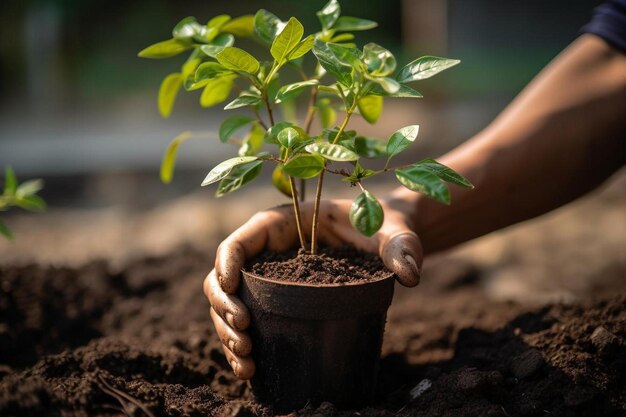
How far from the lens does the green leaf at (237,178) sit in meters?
1.37

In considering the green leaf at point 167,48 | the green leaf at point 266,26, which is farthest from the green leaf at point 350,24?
the green leaf at point 167,48

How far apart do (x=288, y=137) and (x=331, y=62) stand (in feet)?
0.58

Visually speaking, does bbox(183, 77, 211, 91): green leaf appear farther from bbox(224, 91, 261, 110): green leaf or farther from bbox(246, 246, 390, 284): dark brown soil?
bbox(246, 246, 390, 284): dark brown soil

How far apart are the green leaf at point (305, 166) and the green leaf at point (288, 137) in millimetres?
35

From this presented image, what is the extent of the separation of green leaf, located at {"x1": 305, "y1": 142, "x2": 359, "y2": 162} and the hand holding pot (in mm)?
366

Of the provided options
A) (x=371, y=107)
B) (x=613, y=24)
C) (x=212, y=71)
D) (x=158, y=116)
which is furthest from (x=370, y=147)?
(x=158, y=116)

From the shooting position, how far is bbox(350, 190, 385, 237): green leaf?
1.26m

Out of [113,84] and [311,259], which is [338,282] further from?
[113,84]

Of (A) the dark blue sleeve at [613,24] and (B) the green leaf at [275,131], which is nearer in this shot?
(B) the green leaf at [275,131]

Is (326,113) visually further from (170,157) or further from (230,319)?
(230,319)

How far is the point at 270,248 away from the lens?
1.65m

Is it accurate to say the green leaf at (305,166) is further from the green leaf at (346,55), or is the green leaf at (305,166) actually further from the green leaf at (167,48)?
the green leaf at (167,48)

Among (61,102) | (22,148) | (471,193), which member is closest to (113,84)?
(61,102)

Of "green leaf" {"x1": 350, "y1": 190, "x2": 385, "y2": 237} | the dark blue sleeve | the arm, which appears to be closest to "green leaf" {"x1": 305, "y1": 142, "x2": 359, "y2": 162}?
"green leaf" {"x1": 350, "y1": 190, "x2": 385, "y2": 237}
